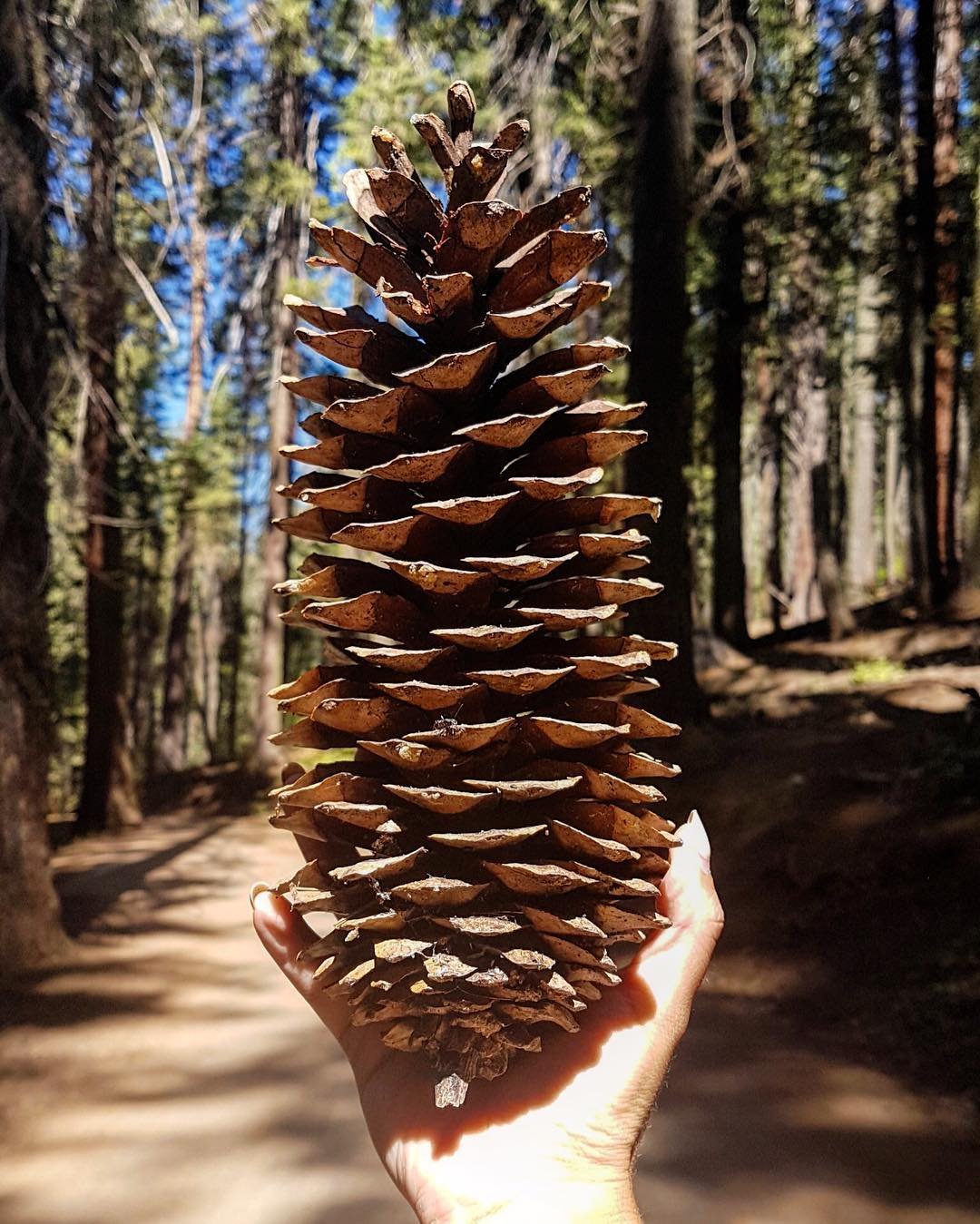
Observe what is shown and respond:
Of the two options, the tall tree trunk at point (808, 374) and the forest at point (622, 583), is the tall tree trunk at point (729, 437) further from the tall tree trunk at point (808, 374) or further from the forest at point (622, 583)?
the tall tree trunk at point (808, 374)

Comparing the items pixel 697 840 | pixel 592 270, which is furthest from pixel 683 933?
pixel 592 270

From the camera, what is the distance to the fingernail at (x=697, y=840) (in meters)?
1.40

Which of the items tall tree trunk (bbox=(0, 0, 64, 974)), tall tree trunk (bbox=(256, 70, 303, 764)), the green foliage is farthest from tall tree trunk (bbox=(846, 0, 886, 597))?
tall tree trunk (bbox=(0, 0, 64, 974))

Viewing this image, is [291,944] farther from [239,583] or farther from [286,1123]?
[239,583]

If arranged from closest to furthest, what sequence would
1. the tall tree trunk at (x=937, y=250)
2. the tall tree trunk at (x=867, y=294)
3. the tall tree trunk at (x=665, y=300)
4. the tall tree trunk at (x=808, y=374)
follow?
the tall tree trunk at (x=665, y=300) < the tall tree trunk at (x=808, y=374) < the tall tree trunk at (x=867, y=294) < the tall tree trunk at (x=937, y=250)

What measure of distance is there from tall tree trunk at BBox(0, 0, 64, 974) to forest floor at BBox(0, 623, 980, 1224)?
59 cm

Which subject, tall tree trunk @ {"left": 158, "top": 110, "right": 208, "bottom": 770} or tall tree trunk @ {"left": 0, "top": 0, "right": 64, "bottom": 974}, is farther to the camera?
tall tree trunk @ {"left": 158, "top": 110, "right": 208, "bottom": 770}

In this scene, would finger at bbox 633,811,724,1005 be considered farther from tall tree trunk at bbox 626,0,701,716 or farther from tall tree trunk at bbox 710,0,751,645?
tall tree trunk at bbox 710,0,751,645

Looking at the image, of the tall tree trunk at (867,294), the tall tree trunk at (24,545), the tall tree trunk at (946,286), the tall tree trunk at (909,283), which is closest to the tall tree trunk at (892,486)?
the tall tree trunk at (867,294)

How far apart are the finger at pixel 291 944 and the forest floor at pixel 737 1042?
3.03 metres

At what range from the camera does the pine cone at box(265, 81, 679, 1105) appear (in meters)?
1.05

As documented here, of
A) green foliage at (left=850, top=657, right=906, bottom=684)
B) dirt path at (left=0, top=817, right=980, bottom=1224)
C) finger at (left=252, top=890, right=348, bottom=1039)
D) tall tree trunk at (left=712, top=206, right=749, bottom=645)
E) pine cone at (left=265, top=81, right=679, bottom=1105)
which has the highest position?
tall tree trunk at (left=712, top=206, right=749, bottom=645)

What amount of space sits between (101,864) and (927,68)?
13.4 meters

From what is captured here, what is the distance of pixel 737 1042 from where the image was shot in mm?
4801
